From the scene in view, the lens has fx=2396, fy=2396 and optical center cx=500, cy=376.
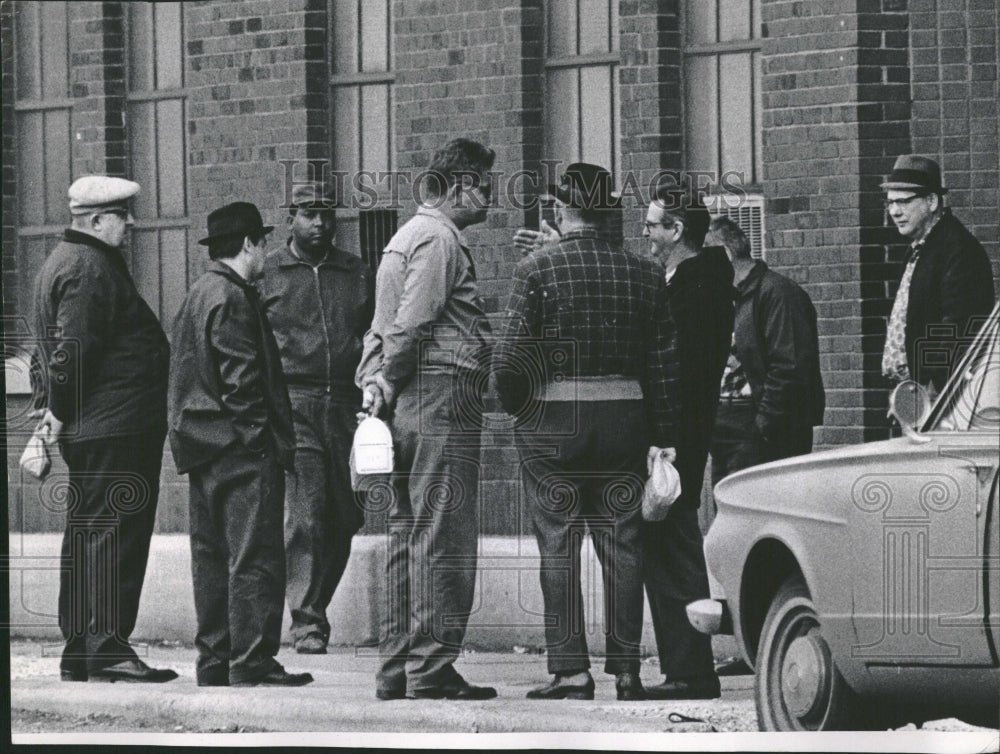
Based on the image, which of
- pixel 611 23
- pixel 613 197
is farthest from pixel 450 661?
pixel 611 23

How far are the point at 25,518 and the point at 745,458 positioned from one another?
3.61 meters

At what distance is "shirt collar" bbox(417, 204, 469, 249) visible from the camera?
10703 millimetres

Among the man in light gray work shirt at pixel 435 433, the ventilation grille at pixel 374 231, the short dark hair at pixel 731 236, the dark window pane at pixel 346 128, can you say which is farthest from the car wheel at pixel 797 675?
the dark window pane at pixel 346 128

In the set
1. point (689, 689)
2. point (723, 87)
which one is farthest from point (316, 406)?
point (723, 87)

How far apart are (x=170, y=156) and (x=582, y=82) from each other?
2209mm

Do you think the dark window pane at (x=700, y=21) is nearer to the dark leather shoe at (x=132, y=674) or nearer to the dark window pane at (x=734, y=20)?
the dark window pane at (x=734, y=20)

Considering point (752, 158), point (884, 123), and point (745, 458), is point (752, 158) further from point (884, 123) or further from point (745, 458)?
point (745, 458)

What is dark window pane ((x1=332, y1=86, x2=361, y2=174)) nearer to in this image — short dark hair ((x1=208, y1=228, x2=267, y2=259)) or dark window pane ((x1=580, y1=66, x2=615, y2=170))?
short dark hair ((x1=208, y1=228, x2=267, y2=259))

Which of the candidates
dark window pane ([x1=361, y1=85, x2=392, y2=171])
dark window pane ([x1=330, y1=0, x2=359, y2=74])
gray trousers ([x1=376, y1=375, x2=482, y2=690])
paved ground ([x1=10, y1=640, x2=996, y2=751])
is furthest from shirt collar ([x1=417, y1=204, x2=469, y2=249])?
paved ground ([x1=10, y1=640, x2=996, y2=751])

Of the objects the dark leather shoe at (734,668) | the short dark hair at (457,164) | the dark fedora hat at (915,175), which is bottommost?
the dark leather shoe at (734,668)

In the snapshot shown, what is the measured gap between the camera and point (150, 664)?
11.7 meters

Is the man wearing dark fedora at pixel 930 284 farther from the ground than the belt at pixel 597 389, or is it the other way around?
the man wearing dark fedora at pixel 930 284

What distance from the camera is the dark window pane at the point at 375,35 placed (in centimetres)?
1172

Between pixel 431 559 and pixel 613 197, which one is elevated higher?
pixel 613 197
